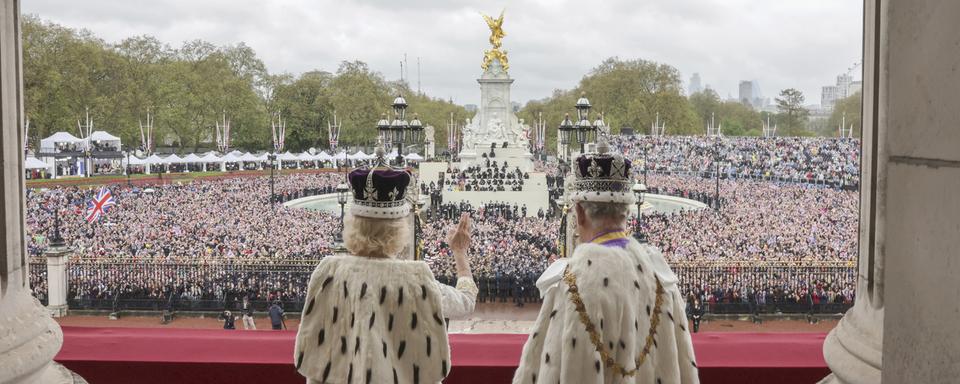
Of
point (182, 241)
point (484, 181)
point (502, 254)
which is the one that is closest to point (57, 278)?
point (182, 241)

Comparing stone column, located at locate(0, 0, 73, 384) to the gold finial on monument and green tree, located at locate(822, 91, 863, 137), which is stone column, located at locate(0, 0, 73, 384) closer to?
the gold finial on monument

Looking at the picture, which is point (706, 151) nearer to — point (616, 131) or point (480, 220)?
point (616, 131)

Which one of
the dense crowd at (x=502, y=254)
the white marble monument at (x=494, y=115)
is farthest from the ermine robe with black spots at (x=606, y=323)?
the white marble monument at (x=494, y=115)

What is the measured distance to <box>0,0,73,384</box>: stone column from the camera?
2947 mm

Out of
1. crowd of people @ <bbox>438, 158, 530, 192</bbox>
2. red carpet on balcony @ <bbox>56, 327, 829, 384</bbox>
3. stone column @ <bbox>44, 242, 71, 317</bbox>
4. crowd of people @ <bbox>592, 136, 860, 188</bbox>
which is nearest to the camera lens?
red carpet on balcony @ <bbox>56, 327, 829, 384</bbox>

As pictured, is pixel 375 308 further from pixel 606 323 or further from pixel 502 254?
pixel 502 254

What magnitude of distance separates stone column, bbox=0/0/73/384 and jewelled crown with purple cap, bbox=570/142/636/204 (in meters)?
2.23

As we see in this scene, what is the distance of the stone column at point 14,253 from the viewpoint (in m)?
2.95

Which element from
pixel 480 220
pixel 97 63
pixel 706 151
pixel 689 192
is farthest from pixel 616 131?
pixel 480 220

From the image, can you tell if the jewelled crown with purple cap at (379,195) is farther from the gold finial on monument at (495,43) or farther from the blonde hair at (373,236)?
the gold finial on monument at (495,43)

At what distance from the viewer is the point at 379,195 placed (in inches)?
125

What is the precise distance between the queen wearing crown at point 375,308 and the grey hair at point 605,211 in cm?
73

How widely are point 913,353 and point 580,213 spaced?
4.30 ft

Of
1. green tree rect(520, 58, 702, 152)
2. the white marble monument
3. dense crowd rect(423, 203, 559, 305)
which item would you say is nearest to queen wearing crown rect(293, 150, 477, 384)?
dense crowd rect(423, 203, 559, 305)
